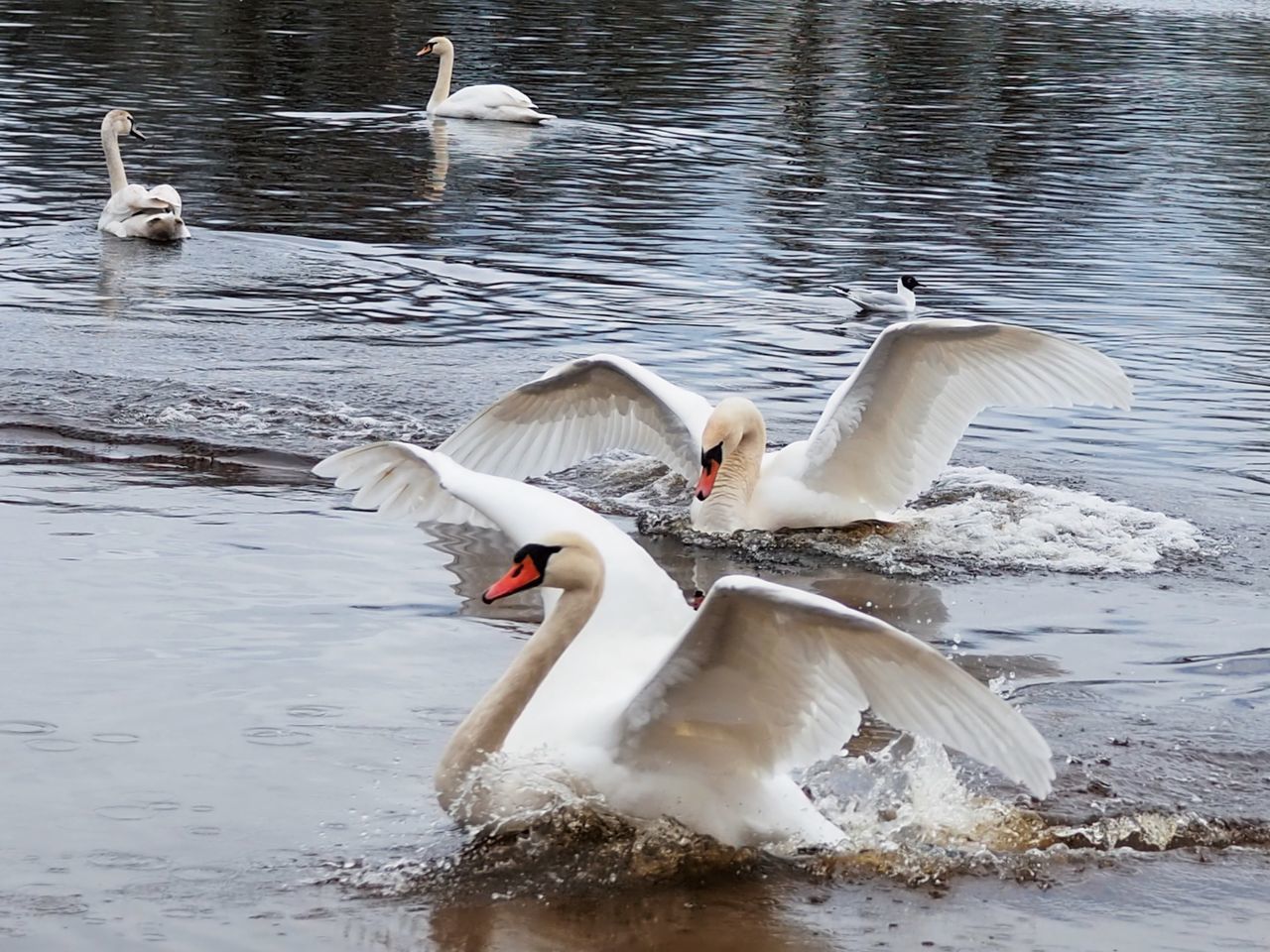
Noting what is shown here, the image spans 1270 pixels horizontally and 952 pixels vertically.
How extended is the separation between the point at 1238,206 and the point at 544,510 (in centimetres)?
1522

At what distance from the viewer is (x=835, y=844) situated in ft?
18.6

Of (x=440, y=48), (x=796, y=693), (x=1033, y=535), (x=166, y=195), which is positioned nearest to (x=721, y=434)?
(x=1033, y=535)

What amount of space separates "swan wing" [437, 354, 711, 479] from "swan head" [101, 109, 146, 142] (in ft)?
28.4

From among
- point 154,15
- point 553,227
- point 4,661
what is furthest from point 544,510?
point 154,15

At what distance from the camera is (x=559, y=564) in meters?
5.50

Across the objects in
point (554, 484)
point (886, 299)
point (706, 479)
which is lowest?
point (554, 484)

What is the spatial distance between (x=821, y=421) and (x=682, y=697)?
12.5 feet

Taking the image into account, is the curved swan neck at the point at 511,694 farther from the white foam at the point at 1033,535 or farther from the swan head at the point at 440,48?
the swan head at the point at 440,48

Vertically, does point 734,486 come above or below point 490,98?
below

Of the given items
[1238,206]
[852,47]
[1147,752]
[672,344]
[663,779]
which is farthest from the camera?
[852,47]

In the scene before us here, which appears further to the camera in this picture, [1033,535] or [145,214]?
[145,214]

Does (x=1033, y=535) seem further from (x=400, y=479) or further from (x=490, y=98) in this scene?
(x=490, y=98)

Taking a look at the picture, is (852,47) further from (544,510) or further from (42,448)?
(544,510)

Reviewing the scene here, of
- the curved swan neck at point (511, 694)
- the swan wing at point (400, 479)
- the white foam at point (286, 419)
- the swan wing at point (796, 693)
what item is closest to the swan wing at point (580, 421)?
the white foam at point (286, 419)
